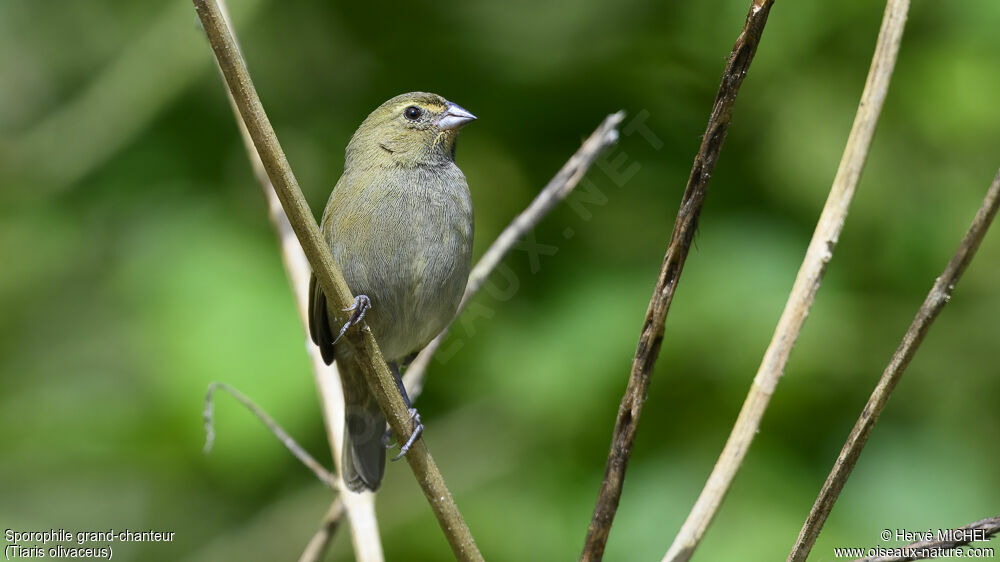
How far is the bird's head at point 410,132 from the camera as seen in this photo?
3213 millimetres

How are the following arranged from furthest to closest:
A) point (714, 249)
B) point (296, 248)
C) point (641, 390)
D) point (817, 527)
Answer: point (714, 249), point (296, 248), point (641, 390), point (817, 527)

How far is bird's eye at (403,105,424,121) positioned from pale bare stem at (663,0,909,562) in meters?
1.81

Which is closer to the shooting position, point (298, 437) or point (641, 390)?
point (641, 390)

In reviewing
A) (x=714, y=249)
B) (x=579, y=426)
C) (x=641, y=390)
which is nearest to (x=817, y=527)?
(x=641, y=390)

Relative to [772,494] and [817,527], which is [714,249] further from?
[817,527]

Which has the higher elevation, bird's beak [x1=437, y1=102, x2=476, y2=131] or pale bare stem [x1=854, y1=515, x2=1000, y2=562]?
bird's beak [x1=437, y1=102, x2=476, y2=131]

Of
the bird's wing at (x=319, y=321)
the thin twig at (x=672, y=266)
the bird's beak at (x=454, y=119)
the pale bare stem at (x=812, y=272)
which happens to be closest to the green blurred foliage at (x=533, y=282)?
the bird's beak at (x=454, y=119)

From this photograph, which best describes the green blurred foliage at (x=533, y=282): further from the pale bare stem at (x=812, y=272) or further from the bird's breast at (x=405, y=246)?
the pale bare stem at (x=812, y=272)

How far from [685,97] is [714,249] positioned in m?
0.64

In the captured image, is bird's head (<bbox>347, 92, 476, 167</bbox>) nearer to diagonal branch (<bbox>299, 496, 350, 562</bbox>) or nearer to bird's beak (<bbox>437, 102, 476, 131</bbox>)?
bird's beak (<bbox>437, 102, 476, 131</bbox>)

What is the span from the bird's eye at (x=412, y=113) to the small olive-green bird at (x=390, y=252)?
0.09 metres

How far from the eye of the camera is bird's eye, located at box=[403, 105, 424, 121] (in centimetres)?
333

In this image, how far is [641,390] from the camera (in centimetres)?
170

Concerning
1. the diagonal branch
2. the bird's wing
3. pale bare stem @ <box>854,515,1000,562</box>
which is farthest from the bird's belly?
pale bare stem @ <box>854,515,1000,562</box>
